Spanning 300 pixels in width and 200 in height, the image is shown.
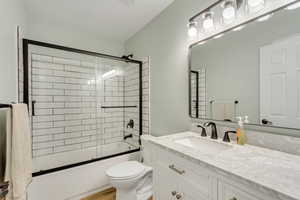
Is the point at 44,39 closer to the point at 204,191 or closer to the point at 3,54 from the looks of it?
the point at 3,54

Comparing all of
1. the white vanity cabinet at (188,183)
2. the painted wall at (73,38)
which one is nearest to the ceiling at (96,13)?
the painted wall at (73,38)

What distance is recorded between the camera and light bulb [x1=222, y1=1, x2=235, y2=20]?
115cm

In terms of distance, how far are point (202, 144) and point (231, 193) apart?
0.64 m

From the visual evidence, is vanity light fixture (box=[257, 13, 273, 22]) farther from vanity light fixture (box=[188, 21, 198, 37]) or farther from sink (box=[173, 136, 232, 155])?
sink (box=[173, 136, 232, 155])

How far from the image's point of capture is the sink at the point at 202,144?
3.60 ft

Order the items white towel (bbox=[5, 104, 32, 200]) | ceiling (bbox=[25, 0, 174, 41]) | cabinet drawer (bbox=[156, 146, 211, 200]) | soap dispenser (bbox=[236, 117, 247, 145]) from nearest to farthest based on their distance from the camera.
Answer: cabinet drawer (bbox=[156, 146, 211, 200])
white towel (bbox=[5, 104, 32, 200])
soap dispenser (bbox=[236, 117, 247, 145])
ceiling (bbox=[25, 0, 174, 41])

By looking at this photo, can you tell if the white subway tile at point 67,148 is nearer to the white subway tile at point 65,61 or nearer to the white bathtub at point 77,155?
the white bathtub at point 77,155

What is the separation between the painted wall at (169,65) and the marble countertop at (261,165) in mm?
761

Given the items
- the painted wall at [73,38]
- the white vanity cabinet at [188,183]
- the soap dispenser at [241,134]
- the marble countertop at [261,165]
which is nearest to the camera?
the marble countertop at [261,165]

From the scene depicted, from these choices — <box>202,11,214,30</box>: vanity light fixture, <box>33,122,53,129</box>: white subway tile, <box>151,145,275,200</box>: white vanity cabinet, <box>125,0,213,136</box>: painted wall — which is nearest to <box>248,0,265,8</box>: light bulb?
<box>202,11,214,30</box>: vanity light fixture

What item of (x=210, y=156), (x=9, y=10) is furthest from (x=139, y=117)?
(x=9, y=10)

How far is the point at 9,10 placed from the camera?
117cm

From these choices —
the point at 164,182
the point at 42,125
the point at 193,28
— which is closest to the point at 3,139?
the point at 164,182

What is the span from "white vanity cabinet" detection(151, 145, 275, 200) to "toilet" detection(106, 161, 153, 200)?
1.39ft
